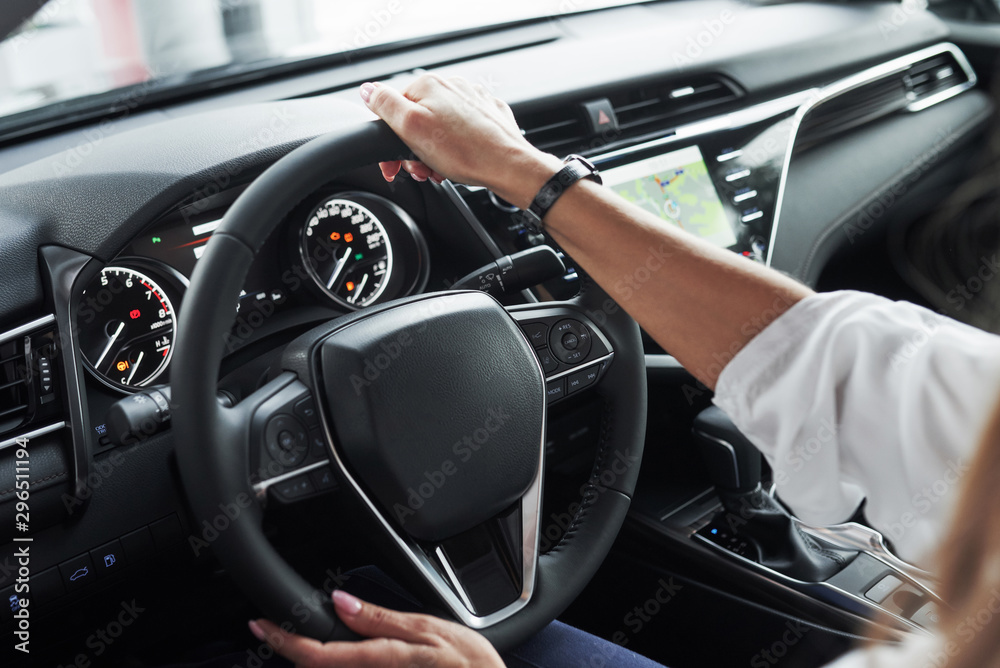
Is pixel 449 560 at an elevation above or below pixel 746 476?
above

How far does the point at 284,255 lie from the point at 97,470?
0.35 metres

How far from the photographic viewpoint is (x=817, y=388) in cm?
80

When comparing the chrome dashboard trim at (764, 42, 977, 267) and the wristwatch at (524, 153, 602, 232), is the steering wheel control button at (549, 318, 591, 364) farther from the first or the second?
the chrome dashboard trim at (764, 42, 977, 267)

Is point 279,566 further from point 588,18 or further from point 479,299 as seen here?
point 588,18

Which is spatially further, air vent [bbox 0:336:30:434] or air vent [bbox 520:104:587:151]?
air vent [bbox 520:104:587:151]

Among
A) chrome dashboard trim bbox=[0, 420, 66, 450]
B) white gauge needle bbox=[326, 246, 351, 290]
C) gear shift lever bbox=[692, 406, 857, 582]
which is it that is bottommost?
gear shift lever bbox=[692, 406, 857, 582]

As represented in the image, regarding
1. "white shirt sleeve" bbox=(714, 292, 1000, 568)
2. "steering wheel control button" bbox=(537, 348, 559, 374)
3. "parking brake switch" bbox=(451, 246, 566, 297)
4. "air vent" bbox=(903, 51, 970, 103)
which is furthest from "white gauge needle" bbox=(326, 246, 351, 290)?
"air vent" bbox=(903, 51, 970, 103)

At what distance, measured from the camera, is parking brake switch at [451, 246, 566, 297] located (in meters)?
1.08

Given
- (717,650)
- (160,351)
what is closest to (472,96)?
(160,351)

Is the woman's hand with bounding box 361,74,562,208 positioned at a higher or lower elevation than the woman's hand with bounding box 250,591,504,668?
higher

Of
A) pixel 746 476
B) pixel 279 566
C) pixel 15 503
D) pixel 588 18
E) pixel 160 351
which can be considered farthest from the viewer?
pixel 588 18

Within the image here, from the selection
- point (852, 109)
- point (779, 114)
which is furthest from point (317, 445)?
point (852, 109)

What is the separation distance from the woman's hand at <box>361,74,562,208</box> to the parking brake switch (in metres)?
0.13

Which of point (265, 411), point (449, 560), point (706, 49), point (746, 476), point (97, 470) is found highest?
point (706, 49)
